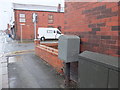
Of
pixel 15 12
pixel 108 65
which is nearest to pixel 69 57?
pixel 108 65

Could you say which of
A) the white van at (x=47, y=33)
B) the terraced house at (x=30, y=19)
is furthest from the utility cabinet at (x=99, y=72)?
the terraced house at (x=30, y=19)

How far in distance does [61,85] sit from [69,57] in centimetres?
123

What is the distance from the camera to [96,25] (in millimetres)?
3395

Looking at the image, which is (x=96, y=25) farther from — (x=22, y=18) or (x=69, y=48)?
(x=22, y=18)

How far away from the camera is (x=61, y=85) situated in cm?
430

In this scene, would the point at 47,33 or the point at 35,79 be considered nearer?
the point at 35,79

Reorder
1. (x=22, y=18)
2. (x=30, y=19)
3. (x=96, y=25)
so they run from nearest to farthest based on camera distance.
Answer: (x=96, y=25) < (x=22, y=18) < (x=30, y=19)

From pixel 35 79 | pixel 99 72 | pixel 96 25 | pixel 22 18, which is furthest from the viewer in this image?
pixel 22 18

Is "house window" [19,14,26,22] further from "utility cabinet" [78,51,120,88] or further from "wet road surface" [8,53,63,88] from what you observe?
"utility cabinet" [78,51,120,88]

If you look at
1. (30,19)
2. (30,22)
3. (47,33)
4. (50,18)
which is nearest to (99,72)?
(47,33)

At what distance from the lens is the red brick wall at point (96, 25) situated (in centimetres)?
283

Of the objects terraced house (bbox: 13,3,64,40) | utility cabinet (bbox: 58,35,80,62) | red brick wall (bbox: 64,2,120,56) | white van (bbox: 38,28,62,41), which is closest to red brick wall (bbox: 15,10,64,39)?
terraced house (bbox: 13,3,64,40)

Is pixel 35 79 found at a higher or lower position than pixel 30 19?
lower

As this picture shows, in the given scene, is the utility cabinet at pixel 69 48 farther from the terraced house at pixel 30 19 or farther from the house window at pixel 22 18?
the house window at pixel 22 18
